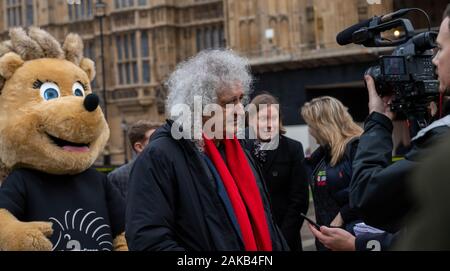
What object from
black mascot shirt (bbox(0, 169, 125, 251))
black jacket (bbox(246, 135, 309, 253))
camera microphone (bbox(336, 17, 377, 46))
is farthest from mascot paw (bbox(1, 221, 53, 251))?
black jacket (bbox(246, 135, 309, 253))

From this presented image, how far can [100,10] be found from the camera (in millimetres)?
32125

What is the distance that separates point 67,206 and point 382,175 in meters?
2.11

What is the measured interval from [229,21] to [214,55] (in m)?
23.4

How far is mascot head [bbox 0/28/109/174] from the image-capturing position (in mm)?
4035

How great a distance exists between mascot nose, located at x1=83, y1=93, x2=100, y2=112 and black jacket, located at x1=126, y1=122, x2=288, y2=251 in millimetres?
1168

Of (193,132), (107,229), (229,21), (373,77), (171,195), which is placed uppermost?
(229,21)

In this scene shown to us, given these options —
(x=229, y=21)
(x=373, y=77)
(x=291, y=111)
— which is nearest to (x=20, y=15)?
(x=229, y=21)

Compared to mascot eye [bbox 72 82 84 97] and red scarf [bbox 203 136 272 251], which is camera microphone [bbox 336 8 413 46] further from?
mascot eye [bbox 72 82 84 97]

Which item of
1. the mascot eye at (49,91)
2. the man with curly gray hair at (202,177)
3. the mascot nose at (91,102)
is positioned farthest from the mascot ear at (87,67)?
the man with curly gray hair at (202,177)

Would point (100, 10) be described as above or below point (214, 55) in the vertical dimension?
above

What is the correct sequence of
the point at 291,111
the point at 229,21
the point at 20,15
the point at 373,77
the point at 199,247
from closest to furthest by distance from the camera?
the point at 373,77 → the point at 199,247 → the point at 291,111 → the point at 229,21 → the point at 20,15

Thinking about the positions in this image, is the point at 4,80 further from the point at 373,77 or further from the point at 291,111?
the point at 291,111
